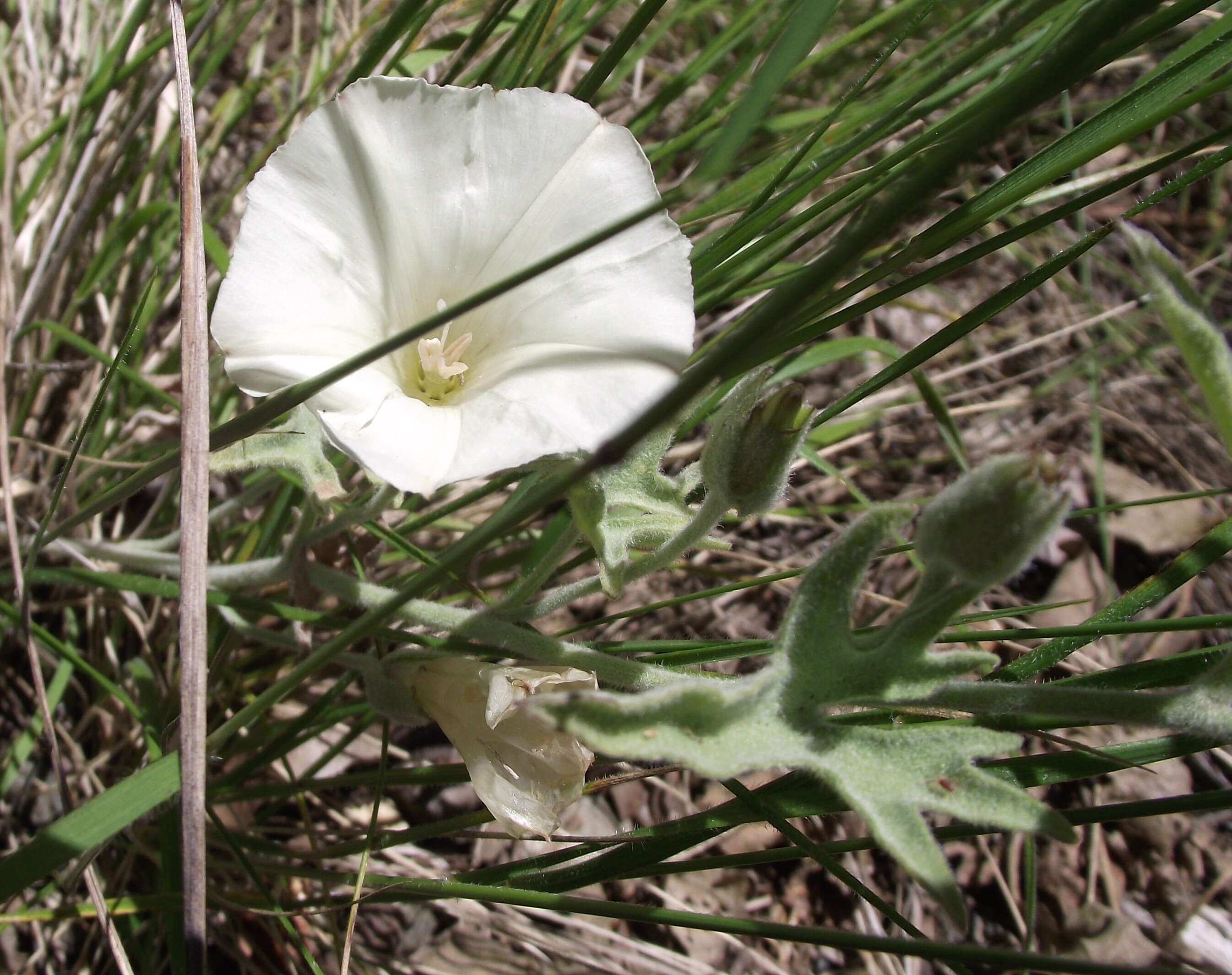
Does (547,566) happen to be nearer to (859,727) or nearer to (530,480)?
(530,480)

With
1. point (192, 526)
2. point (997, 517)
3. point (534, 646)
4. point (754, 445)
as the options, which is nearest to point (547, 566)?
point (534, 646)

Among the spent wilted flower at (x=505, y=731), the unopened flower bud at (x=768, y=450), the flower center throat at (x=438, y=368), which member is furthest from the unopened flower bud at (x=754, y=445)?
the flower center throat at (x=438, y=368)

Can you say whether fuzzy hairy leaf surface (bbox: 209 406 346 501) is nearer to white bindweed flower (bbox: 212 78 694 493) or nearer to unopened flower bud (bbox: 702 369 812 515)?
white bindweed flower (bbox: 212 78 694 493)

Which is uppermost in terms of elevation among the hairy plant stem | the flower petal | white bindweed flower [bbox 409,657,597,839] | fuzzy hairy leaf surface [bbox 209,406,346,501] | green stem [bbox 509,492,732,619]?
the flower petal

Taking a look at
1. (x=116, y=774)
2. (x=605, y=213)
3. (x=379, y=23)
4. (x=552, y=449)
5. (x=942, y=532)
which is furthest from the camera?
(x=379, y=23)

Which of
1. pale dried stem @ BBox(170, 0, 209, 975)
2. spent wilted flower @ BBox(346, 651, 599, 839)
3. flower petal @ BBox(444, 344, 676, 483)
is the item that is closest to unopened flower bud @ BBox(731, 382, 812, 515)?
flower petal @ BBox(444, 344, 676, 483)

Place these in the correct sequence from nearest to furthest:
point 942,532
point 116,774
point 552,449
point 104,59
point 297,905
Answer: point 942,532 → point 552,449 → point 297,905 → point 116,774 → point 104,59

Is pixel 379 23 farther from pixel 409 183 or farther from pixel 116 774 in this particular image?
pixel 116 774

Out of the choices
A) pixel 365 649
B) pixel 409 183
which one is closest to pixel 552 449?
pixel 409 183

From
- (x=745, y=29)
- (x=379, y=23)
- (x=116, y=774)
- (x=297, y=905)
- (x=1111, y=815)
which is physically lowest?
(x=297, y=905)
